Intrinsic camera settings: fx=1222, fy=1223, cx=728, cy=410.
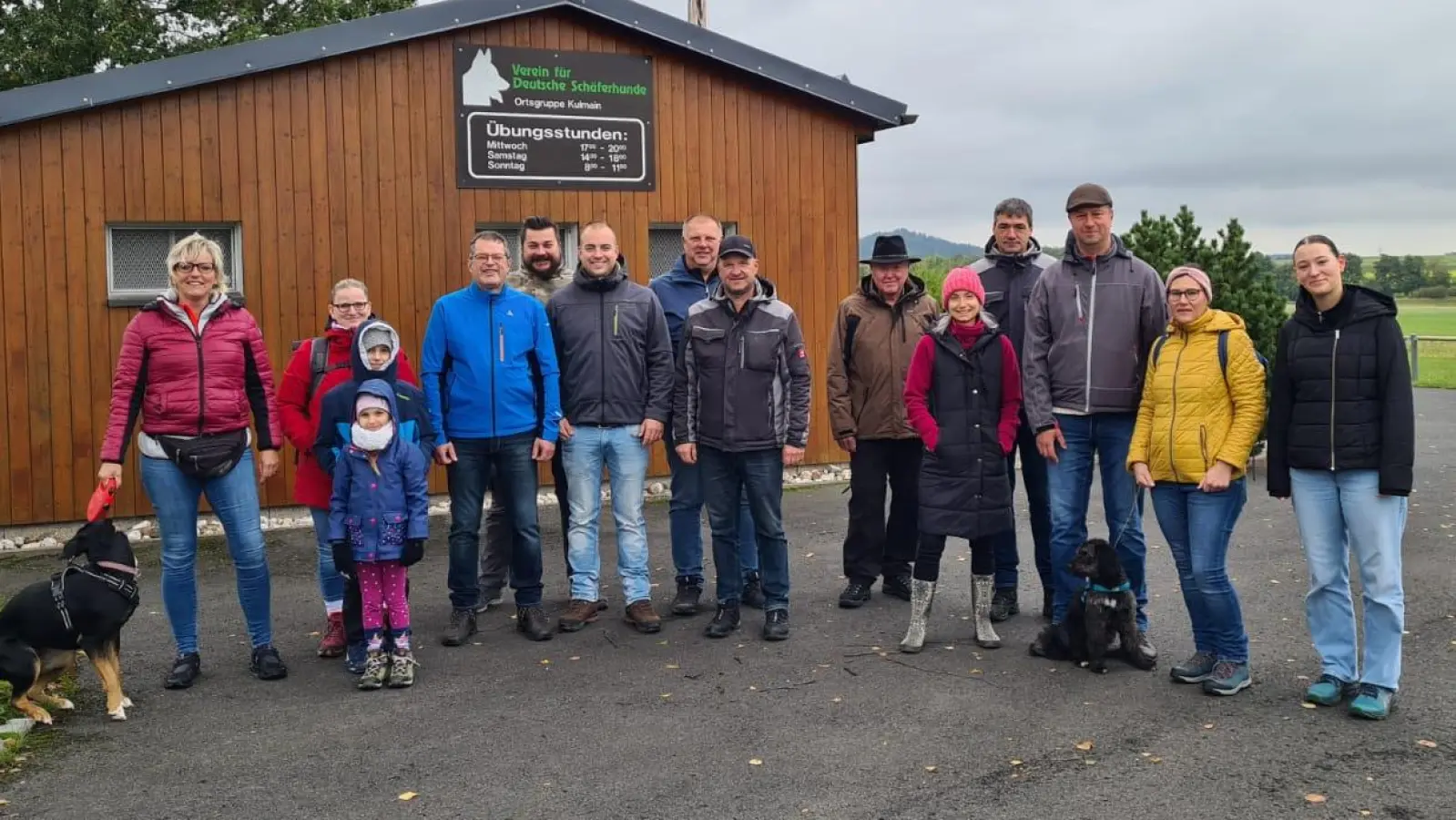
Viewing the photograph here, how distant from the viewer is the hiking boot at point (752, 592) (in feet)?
23.3

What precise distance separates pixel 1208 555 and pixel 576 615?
324 cm

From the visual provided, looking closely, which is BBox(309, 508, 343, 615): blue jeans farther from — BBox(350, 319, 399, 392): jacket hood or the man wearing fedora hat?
the man wearing fedora hat

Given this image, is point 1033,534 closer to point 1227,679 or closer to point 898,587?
point 898,587

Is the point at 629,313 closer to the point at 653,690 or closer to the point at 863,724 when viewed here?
the point at 653,690

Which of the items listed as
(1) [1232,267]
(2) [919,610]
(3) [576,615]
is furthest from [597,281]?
(1) [1232,267]

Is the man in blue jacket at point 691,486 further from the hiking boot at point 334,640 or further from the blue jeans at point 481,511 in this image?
the hiking boot at point 334,640

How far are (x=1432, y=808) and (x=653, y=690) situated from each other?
3.05 m

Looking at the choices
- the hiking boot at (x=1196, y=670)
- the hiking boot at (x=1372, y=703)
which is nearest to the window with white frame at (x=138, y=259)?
the hiking boot at (x=1196, y=670)

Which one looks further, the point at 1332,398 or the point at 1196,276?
the point at 1196,276

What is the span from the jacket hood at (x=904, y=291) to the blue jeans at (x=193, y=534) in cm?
342

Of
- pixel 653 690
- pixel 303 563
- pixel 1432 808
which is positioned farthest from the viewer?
pixel 303 563

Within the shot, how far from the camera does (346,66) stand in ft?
32.8

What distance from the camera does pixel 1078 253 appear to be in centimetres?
598

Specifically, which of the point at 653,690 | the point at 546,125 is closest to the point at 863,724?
the point at 653,690
